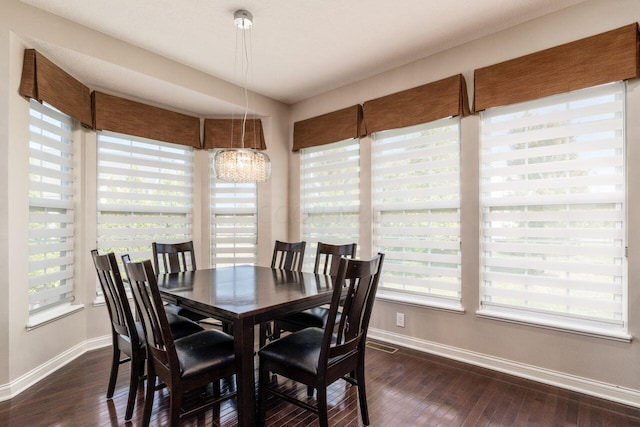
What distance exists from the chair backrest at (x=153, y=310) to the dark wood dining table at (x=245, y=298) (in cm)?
26

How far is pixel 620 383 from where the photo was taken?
89.4 inches

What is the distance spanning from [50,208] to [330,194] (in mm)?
2645

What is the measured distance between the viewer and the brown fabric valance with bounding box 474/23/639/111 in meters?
2.23

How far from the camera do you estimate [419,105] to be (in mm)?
3166

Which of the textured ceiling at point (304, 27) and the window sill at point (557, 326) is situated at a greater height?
the textured ceiling at point (304, 27)

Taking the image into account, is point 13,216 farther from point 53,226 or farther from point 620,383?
point 620,383

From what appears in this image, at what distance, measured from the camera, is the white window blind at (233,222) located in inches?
162

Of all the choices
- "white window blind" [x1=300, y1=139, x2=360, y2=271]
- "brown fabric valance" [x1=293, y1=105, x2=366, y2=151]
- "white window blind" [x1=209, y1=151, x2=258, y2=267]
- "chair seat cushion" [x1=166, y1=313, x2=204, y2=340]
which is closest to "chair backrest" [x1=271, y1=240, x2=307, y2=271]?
"white window blind" [x1=300, y1=139, x2=360, y2=271]

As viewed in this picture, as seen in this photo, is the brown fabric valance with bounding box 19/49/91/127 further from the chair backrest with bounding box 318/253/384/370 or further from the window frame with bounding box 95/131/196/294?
the chair backrest with bounding box 318/253/384/370

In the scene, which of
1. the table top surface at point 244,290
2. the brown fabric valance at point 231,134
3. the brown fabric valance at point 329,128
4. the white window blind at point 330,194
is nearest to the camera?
the table top surface at point 244,290

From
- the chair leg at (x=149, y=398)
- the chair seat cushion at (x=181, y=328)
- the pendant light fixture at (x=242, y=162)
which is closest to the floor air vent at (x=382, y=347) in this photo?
the chair seat cushion at (x=181, y=328)

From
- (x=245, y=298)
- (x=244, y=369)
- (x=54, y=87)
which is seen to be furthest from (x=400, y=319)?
(x=54, y=87)

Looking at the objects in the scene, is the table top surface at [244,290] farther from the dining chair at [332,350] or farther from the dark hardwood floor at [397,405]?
the dark hardwood floor at [397,405]

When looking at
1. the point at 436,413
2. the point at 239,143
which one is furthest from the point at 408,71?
the point at 436,413
